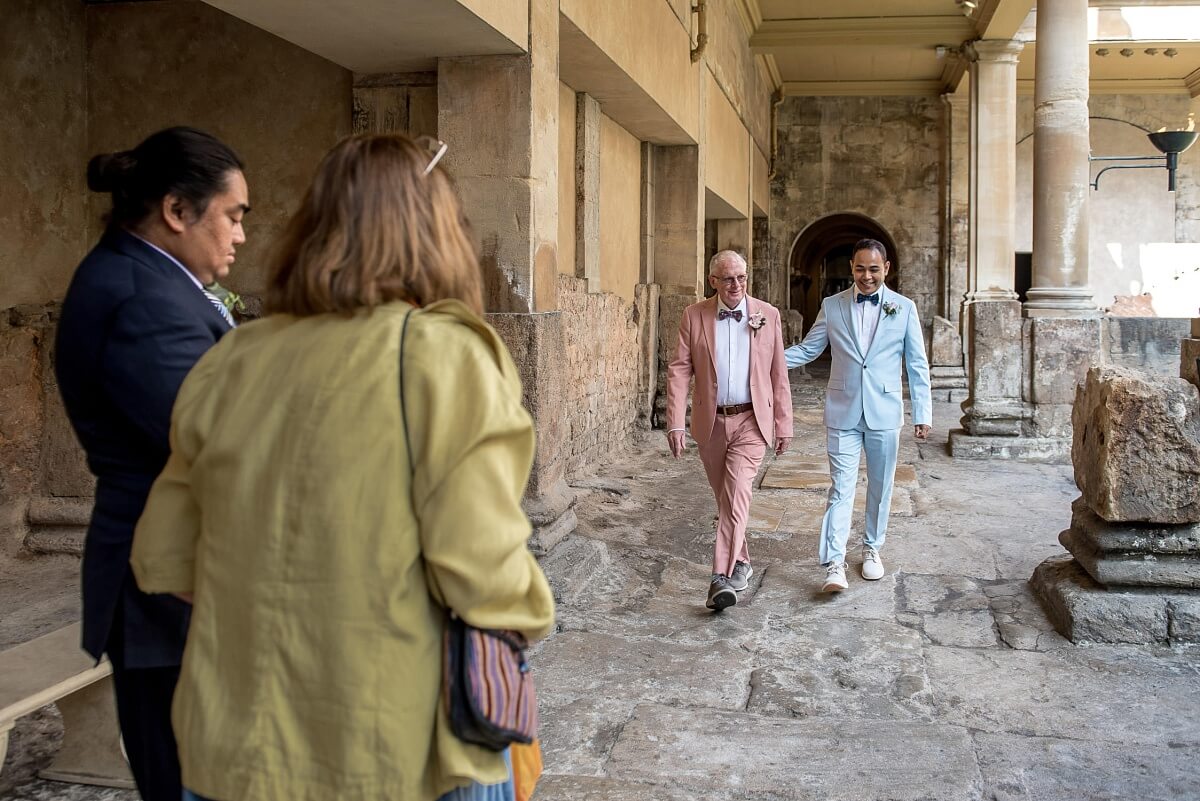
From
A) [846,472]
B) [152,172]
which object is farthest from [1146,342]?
[152,172]

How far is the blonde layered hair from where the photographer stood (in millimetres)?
1523

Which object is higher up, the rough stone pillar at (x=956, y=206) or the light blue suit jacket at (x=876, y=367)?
→ the rough stone pillar at (x=956, y=206)

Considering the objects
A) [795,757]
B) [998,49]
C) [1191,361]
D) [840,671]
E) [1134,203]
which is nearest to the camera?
[795,757]

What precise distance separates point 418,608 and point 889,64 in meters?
18.2

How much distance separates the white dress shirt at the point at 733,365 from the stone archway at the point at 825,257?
1293cm

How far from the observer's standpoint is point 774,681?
13.3 feet

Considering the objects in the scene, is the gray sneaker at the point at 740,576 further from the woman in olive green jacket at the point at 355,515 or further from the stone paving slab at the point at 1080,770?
the woman in olive green jacket at the point at 355,515

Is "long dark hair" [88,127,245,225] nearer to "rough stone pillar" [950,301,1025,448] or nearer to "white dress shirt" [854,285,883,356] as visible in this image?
"white dress shirt" [854,285,883,356]

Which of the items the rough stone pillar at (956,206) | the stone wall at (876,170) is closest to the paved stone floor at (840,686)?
the rough stone pillar at (956,206)

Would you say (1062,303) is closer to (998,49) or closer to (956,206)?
(998,49)

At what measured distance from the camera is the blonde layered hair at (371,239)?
1523 millimetres

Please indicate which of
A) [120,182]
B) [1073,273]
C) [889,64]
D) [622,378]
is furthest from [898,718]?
[889,64]

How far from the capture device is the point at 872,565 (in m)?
5.40

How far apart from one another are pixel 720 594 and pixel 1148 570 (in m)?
1.72
